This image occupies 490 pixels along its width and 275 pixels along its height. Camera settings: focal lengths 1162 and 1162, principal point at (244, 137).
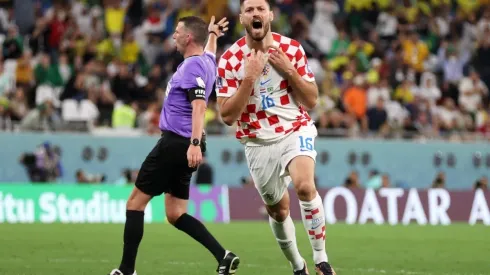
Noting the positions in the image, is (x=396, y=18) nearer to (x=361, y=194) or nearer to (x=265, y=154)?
(x=361, y=194)

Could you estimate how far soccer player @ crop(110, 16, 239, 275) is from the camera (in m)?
10.1

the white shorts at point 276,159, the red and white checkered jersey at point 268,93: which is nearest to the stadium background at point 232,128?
the white shorts at point 276,159

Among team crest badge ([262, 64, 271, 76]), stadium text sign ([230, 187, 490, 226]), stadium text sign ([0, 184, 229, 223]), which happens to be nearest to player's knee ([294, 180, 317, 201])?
team crest badge ([262, 64, 271, 76])

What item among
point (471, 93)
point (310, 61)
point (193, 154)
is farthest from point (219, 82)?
point (471, 93)

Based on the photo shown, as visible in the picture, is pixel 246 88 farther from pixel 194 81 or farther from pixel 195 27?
pixel 195 27

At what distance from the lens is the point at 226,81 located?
9.98m

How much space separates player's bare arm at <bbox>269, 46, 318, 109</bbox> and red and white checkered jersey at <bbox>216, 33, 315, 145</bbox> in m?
0.14

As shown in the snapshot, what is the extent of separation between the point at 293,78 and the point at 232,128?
637 inches

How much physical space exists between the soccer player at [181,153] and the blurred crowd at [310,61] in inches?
542

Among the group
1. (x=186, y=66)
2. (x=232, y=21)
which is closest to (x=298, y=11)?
(x=232, y=21)

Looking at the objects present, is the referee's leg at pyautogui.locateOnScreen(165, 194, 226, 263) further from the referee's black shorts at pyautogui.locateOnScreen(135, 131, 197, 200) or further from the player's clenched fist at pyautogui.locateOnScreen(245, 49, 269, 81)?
the player's clenched fist at pyautogui.locateOnScreen(245, 49, 269, 81)

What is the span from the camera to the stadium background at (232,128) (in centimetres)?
2369

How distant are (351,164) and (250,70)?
59.7ft

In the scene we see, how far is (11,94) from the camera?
2409 cm
